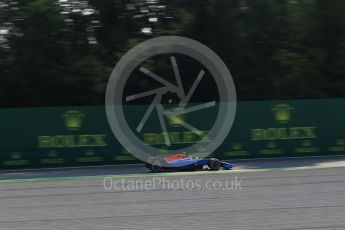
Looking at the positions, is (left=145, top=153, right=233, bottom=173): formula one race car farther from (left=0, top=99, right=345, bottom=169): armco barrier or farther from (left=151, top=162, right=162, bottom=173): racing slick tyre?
(left=0, top=99, right=345, bottom=169): armco barrier

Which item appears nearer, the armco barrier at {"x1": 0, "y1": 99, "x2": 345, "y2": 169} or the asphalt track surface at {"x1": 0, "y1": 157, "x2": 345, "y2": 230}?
the asphalt track surface at {"x1": 0, "y1": 157, "x2": 345, "y2": 230}

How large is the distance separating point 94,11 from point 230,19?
6424 mm

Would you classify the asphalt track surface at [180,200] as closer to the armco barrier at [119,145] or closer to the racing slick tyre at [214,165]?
the racing slick tyre at [214,165]

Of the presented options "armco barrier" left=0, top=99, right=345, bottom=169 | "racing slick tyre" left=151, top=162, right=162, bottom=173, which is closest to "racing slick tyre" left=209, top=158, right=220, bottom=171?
"racing slick tyre" left=151, top=162, right=162, bottom=173

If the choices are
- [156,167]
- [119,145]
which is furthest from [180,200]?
[119,145]

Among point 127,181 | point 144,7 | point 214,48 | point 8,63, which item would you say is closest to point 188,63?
point 214,48

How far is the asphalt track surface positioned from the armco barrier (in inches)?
105

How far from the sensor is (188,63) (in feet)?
88.7

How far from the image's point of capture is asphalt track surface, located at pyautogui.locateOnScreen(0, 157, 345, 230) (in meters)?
9.31

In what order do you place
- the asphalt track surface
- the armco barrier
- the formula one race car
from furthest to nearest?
the armco barrier, the formula one race car, the asphalt track surface

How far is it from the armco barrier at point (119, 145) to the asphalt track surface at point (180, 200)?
105 inches

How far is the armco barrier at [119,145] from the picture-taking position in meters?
19.9

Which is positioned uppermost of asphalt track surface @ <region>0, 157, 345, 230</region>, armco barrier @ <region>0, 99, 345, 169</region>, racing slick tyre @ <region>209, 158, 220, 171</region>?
asphalt track surface @ <region>0, 157, 345, 230</region>

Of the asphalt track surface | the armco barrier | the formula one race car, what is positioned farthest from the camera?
the armco barrier
